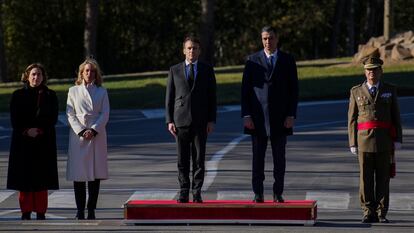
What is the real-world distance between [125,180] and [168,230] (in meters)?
6.10

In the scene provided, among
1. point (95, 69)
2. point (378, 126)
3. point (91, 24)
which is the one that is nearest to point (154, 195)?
point (95, 69)

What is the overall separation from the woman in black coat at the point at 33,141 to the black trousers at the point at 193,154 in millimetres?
1474

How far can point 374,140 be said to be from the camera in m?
14.5

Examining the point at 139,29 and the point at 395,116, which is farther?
the point at 139,29

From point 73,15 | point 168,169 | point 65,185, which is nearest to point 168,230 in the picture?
point 65,185

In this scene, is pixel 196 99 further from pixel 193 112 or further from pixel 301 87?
pixel 301 87

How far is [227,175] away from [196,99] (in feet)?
18.1

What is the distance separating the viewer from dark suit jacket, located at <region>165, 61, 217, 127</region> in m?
14.7

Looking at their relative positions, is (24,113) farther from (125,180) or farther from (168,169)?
(168,169)

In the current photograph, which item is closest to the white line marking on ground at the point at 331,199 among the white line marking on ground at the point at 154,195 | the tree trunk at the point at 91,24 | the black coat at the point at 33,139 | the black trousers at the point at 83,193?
the white line marking on ground at the point at 154,195

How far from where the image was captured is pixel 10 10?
226ft

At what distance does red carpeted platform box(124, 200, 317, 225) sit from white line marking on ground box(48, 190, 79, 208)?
93.5 inches

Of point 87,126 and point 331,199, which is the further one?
point 331,199

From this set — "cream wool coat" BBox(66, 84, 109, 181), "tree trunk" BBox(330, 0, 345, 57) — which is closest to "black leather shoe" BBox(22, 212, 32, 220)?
"cream wool coat" BBox(66, 84, 109, 181)
